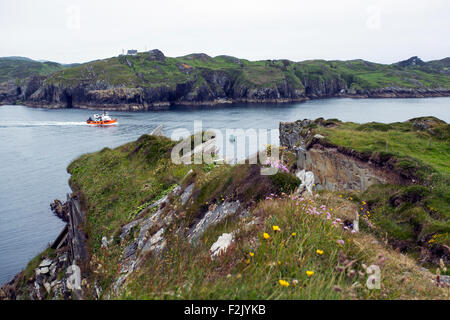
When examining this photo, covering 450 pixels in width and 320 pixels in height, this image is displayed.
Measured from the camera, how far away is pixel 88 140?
68.6 meters

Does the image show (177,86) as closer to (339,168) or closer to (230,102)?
(230,102)

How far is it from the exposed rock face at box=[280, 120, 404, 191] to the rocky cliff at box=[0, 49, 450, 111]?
124 m

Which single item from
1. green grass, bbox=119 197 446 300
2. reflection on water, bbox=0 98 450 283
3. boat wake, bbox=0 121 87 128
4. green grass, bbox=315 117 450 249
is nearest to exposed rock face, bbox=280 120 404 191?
green grass, bbox=315 117 450 249

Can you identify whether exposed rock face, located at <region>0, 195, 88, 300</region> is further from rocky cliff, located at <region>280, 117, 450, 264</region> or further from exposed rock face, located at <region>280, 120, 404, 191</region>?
rocky cliff, located at <region>280, 117, 450, 264</region>

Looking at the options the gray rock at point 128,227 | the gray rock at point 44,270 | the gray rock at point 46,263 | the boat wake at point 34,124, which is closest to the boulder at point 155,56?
the boat wake at point 34,124

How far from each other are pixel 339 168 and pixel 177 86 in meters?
148

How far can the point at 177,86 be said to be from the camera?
6171 inches

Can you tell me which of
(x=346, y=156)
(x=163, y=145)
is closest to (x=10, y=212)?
(x=163, y=145)

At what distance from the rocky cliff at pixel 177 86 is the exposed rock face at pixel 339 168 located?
12397cm

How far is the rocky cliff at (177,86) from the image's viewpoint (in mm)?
141875

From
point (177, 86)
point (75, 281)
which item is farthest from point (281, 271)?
point (177, 86)

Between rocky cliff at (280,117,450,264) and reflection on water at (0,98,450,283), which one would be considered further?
reflection on water at (0,98,450,283)

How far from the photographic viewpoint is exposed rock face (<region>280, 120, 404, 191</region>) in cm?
1633
